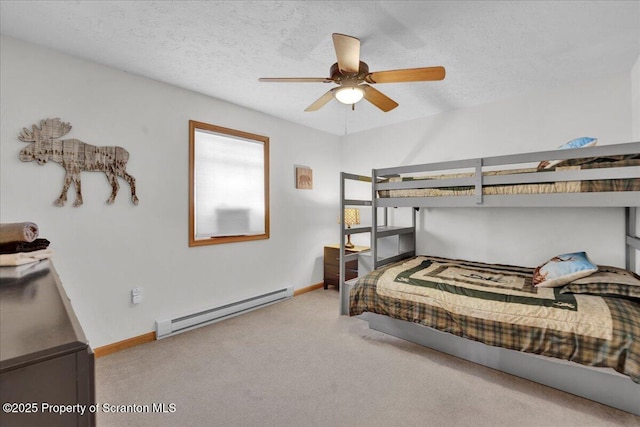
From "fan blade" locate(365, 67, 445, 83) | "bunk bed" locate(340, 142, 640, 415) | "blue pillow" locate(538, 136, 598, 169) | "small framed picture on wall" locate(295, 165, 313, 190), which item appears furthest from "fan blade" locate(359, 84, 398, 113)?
"small framed picture on wall" locate(295, 165, 313, 190)

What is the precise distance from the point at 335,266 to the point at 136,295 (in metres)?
2.44

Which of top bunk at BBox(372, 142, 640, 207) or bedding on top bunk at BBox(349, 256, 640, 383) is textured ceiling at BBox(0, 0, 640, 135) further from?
bedding on top bunk at BBox(349, 256, 640, 383)

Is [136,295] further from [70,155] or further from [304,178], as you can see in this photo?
[304,178]

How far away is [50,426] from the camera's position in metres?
0.43

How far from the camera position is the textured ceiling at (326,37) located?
5.69 ft

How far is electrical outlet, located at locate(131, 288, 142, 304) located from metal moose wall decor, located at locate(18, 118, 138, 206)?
0.80 meters

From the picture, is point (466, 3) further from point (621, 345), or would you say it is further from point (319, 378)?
point (319, 378)

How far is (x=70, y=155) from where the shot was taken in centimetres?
222

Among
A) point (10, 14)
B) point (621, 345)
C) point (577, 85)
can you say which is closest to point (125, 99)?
point (10, 14)

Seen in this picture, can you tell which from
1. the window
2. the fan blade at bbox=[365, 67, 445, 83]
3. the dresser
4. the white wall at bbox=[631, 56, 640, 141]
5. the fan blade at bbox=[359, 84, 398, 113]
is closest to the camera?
the dresser

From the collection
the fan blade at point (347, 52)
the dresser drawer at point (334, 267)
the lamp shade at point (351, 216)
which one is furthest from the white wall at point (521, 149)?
the fan blade at point (347, 52)

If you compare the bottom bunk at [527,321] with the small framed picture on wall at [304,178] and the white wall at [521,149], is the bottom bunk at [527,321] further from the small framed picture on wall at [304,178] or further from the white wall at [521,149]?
the small framed picture on wall at [304,178]

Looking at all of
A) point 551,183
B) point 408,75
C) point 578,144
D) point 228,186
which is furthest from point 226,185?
point 578,144

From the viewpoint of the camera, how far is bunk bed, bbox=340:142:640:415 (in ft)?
5.68
